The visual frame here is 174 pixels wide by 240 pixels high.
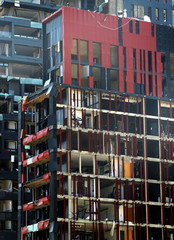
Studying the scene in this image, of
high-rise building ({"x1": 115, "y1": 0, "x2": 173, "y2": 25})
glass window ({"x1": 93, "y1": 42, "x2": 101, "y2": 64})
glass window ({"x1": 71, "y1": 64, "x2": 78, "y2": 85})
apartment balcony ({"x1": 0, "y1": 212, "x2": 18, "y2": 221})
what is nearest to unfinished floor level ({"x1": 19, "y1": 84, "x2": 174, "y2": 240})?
glass window ({"x1": 71, "y1": 64, "x2": 78, "y2": 85})

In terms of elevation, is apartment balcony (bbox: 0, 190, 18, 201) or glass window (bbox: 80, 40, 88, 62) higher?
glass window (bbox: 80, 40, 88, 62)

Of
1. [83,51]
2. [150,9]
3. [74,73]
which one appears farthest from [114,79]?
[150,9]

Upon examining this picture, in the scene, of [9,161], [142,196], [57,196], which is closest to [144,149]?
[142,196]

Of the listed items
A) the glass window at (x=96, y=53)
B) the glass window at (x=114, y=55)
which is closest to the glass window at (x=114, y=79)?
the glass window at (x=114, y=55)

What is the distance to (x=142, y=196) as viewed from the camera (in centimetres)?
14062

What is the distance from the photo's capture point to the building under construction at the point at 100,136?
445ft

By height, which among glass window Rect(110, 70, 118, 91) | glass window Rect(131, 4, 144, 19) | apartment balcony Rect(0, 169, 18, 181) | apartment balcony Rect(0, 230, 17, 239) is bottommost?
apartment balcony Rect(0, 230, 17, 239)

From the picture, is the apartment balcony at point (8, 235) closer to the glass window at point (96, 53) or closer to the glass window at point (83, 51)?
the glass window at point (83, 51)

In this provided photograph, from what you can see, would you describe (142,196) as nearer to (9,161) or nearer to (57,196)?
(57,196)

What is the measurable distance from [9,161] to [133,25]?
144ft

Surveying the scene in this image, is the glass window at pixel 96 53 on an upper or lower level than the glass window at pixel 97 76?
upper

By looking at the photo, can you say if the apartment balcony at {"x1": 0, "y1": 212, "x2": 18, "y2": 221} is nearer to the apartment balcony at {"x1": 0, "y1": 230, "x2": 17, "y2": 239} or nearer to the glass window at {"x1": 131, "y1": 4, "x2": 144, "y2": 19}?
the apartment balcony at {"x1": 0, "y1": 230, "x2": 17, "y2": 239}

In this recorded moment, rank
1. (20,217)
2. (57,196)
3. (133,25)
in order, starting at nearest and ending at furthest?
1. (57,196)
2. (20,217)
3. (133,25)

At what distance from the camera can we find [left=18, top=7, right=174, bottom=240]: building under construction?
5344 inches
